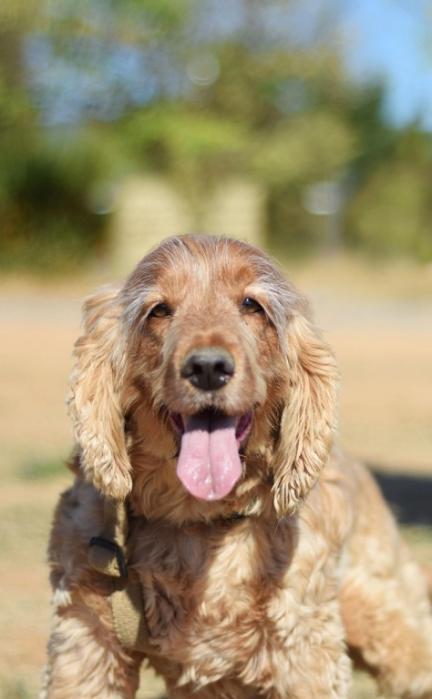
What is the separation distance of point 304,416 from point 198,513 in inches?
17.7

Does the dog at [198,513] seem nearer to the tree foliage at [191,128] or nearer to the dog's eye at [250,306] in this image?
the dog's eye at [250,306]

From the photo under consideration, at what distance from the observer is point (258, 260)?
12.6 feet

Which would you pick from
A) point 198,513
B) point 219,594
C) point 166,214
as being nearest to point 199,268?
point 198,513

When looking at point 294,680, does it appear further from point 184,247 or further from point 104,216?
point 104,216

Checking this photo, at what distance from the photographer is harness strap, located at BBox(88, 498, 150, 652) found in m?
3.67

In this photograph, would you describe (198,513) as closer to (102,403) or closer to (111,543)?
(111,543)

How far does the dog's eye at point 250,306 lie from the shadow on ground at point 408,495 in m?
4.41

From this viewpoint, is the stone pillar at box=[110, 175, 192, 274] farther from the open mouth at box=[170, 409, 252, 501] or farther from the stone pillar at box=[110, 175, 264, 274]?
the open mouth at box=[170, 409, 252, 501]

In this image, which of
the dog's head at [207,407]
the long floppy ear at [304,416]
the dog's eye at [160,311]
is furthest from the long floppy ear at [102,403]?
the long floppy ear at [304,416]

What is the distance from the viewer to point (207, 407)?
3508 mm

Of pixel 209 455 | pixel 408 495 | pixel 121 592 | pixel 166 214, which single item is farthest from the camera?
pixel 166 214

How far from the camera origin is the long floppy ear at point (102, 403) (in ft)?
12.1

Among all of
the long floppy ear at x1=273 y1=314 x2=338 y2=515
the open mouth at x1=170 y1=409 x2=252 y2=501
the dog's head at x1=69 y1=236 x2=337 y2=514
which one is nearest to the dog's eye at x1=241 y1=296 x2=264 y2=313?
the dog's head at x1=69 y1=236 x2=337 y2=514

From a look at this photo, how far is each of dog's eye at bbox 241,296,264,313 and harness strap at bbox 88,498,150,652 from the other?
803 mm
